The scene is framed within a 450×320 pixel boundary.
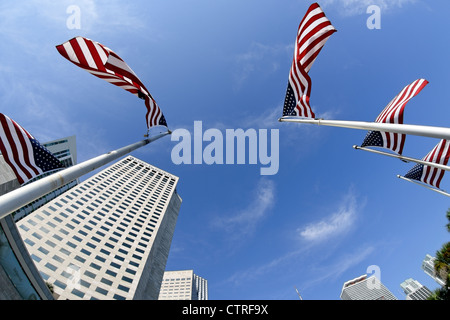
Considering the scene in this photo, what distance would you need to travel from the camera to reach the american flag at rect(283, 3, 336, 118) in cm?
934

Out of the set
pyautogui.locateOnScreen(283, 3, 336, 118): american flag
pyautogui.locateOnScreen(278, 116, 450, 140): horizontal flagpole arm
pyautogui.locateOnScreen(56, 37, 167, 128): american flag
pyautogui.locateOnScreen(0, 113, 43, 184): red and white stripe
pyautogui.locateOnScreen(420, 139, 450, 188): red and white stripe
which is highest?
pyautogui.locateOnScreen(283, 3, 336, 118): american flag

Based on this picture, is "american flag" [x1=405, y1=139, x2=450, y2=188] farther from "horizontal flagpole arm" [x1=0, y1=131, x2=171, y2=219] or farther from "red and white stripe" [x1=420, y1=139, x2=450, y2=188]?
"horizontal flagpole arm" [x1=0, y1=131, x2=171, y2=219]

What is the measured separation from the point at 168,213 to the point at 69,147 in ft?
139

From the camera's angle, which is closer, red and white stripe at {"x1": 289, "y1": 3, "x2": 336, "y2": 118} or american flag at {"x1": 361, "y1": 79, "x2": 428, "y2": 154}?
american flag at {"x1": 361, "y1": 79, "x2": 428, "y2": 154}

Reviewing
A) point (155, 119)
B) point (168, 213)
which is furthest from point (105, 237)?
point (155, 119)

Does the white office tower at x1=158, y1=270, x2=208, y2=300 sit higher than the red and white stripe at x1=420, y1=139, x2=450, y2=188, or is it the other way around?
the red and white stripe at x1=420, y1=139, x2=450, y2=188

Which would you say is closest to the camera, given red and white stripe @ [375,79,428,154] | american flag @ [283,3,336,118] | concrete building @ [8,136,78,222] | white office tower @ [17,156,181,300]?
red and white stripe @ [375,79,428,154]

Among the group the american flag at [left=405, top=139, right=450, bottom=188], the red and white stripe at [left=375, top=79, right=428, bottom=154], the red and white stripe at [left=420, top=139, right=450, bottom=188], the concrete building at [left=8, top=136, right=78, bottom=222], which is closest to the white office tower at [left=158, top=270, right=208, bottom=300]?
the concrete building at [left=8, top=136, right=78, bottom=222]

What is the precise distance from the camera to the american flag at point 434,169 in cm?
1177

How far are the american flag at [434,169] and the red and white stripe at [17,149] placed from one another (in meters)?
18.9

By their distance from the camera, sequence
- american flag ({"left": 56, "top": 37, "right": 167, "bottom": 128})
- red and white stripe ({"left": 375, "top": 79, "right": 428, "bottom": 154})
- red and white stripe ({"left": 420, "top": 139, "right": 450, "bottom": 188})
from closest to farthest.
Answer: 1. american flag ({"left": 56, "top": 37, "right": 167, "bottom": 128})
2. red and white stripe ({"left": 375, "top": 79, "right": 428, "bottom": 154})
3. red and white stripe ({"left": 420, "top": 139, "right": 450, "bottom": 188})

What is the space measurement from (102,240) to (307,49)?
5917 cm

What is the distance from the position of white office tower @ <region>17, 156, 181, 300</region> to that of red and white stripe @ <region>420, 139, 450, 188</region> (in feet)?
162
